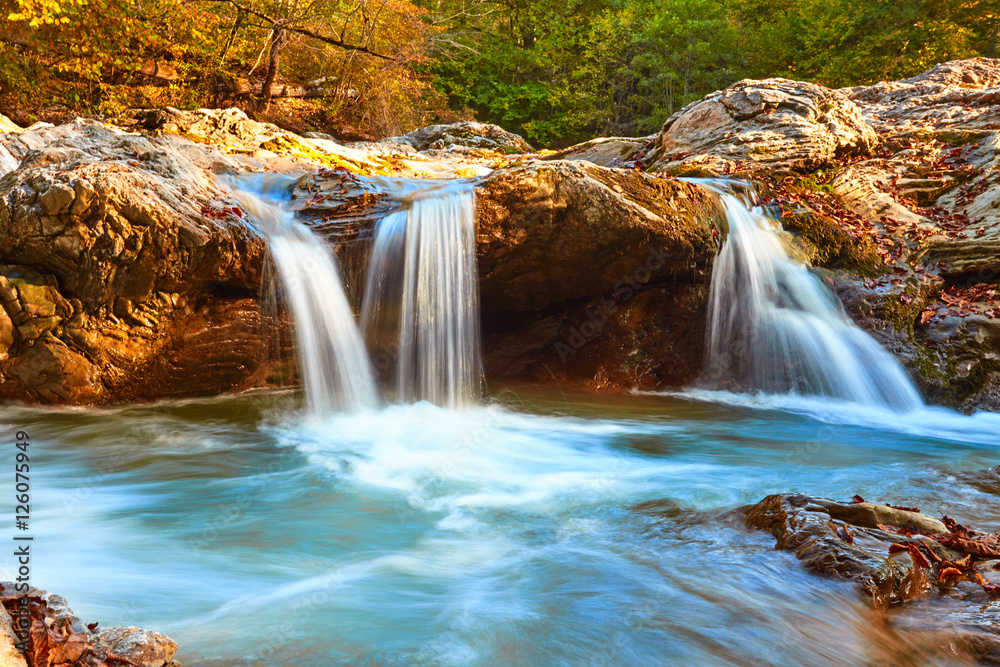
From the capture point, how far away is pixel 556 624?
2926 millimetres

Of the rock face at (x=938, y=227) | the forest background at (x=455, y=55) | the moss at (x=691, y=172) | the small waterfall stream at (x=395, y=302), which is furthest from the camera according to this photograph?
the forest background at (x=455, y=55)

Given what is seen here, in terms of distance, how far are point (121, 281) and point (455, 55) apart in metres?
18.5

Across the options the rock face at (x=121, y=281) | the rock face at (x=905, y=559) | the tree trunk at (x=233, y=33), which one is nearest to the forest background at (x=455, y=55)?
the tree trunk at (x=233, y=33)

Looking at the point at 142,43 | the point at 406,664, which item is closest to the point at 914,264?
the point at 406,664

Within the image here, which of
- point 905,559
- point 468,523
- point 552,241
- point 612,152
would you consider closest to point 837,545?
point 905,559

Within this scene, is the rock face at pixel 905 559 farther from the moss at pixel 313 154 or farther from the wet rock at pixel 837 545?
the moss at pixel 313 154

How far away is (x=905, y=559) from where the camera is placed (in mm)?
3051

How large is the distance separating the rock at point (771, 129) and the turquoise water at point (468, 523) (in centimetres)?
498

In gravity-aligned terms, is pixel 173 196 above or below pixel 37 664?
above

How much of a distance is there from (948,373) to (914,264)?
201 cm

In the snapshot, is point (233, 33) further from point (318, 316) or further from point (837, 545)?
point (837, 545)

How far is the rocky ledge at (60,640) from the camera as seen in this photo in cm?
169

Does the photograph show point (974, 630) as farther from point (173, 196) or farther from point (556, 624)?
point (173, 196)

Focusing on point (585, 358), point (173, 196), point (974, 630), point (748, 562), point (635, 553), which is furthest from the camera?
point (585, 358)
